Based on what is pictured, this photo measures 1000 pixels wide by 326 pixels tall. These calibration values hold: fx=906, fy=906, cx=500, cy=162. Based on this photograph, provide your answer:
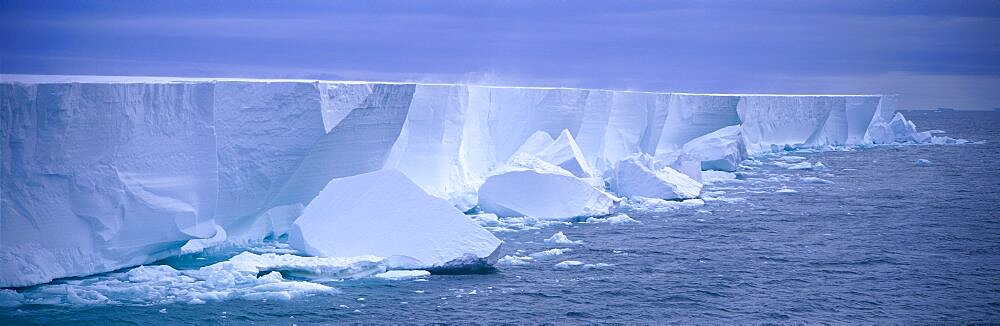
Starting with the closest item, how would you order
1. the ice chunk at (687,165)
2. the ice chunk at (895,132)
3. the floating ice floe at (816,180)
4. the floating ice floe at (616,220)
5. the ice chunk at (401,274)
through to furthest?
the ice chunk at (401,274), the floating ice floe at (616,220), the ice chunk at (687,165), the floating ice floe at (816,180), the ice chunk at (895,132)

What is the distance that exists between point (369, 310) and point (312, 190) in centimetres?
346

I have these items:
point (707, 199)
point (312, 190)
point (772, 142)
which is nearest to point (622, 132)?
point (707, 199)

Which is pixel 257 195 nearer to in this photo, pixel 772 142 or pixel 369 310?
pixel 369 310

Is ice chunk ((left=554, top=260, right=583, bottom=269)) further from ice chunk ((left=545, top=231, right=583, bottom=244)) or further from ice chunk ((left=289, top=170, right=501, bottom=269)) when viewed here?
ice chunk ((left=545, top=231, right=583, bottom=244))

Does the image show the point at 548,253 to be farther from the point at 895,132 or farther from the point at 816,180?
the point at 895,132

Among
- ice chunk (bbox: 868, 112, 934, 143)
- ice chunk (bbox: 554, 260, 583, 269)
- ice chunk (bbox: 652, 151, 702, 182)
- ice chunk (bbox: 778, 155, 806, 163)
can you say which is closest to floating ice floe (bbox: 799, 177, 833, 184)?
ice chunk (bbox: 652, 151, 702, 182)

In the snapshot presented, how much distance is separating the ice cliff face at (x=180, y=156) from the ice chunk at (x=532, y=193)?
0.56 m

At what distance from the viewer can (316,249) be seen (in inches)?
335

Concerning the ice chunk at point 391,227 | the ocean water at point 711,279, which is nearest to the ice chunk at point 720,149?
the ocean water at point 711,279

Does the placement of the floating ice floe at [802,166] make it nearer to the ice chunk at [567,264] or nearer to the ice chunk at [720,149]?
the ice chunk at [720,149]

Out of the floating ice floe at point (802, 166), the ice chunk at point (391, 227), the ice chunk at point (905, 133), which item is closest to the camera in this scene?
the ice chunk at point (391, 227)

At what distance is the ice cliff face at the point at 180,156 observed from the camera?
728 cm

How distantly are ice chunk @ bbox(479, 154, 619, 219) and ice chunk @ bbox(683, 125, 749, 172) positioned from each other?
8.00m

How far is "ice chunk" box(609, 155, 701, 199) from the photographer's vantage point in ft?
48.7
